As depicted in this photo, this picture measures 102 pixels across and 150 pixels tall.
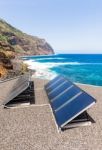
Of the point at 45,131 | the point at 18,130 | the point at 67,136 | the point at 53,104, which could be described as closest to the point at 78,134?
the point at 67,136

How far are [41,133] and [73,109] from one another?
1658 mm

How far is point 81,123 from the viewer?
10930 mm

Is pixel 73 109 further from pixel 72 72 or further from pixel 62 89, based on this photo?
pixel 72 72

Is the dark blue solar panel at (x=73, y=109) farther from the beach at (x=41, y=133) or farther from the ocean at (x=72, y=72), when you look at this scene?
the ocean at (x=72, y=72)

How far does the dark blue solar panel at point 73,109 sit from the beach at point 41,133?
1.55ft

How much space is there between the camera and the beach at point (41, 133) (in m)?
9.19

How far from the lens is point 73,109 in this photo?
10547mm

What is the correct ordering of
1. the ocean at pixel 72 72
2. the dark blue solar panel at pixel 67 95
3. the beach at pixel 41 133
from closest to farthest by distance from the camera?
→ 1. the beach at pixel 41 133
2. the dark blue solar panel at pixel 67 95
3. the ocean at pixel 72 72

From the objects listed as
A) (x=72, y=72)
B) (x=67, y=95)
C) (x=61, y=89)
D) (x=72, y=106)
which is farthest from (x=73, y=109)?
(x=72, y=72)

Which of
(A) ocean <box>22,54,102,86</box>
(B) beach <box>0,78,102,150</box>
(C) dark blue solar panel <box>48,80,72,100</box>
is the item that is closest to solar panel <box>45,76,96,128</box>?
(B) beach <box>0,78,102,150</box>

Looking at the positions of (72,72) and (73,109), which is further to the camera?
(72,72)

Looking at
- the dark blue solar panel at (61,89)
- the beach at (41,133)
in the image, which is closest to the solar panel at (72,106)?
the beach at (41,133)

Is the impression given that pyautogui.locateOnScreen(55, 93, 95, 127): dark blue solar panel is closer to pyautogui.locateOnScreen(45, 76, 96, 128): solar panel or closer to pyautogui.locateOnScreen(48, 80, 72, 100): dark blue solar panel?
pyautogui.locateOnScreen(45, 76, 96, 128): solar panel

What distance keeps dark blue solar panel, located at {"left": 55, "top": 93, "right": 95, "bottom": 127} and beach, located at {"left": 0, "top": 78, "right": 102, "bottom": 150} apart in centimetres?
47
